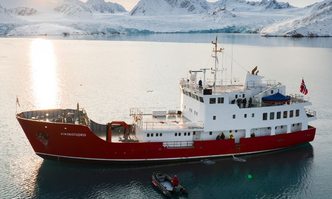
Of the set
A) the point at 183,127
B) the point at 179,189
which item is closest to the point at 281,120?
the point at 183,127

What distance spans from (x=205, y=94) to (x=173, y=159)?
4.98 metres

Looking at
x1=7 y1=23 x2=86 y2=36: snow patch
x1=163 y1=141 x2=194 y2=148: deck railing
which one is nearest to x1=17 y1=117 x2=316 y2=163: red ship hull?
x1=163 y1=141 x2=194 y2=148: deck railing

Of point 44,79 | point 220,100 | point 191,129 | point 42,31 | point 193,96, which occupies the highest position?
point 42,31

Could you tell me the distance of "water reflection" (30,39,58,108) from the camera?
170 feet

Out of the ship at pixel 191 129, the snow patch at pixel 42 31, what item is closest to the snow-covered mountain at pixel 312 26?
the snow patch at pixel 42 31

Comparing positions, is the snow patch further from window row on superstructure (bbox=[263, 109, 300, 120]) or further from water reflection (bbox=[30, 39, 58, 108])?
window row on superstructure (bbox=[263, 109, 300, 120])

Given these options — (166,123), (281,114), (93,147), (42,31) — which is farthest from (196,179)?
(42,31)

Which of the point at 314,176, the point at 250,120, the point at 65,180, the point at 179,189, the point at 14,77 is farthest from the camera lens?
the point at 14,77

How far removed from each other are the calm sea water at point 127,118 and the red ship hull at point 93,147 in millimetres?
799

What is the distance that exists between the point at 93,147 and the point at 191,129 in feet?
22.0

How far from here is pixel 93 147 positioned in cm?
2812

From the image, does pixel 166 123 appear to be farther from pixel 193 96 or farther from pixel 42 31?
pixel 42 31

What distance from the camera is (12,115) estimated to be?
4212cm

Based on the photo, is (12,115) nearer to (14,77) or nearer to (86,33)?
(14,77)
